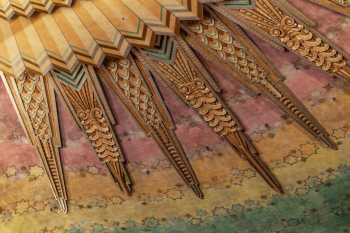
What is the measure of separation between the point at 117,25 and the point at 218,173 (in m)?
1.96

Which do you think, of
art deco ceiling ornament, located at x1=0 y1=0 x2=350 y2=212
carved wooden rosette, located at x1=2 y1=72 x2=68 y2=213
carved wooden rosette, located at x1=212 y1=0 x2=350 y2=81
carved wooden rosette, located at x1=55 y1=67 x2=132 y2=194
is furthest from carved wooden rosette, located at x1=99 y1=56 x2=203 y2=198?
carved wooden rosette, located at x1=212 y1=0 x2=350 y2=81

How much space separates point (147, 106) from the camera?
6.12 metres

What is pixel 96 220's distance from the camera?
6.53 metres

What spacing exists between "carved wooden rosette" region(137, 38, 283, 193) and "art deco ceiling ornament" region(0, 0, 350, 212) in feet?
0.04

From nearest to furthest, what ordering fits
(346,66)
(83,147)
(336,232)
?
(346,66) < (336,232) < (83,147)

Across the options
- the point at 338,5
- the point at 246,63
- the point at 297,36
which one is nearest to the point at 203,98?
the point at 246,63

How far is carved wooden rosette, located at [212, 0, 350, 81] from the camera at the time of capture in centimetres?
545

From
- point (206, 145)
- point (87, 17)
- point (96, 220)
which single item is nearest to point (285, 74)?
point (206, 145)

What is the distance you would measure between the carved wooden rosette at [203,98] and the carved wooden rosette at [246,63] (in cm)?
22

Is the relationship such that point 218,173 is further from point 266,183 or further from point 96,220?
point 96,220

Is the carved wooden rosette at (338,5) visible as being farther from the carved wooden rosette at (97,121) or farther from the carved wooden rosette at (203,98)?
the carved wooden rosette at (97,121)

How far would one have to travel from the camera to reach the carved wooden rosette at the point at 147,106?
6098mm

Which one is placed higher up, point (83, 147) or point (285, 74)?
point (285, 74)

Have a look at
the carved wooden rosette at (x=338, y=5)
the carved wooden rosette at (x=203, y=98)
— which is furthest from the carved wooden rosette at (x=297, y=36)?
the carved wooden rosette at (x=203, y=98)
